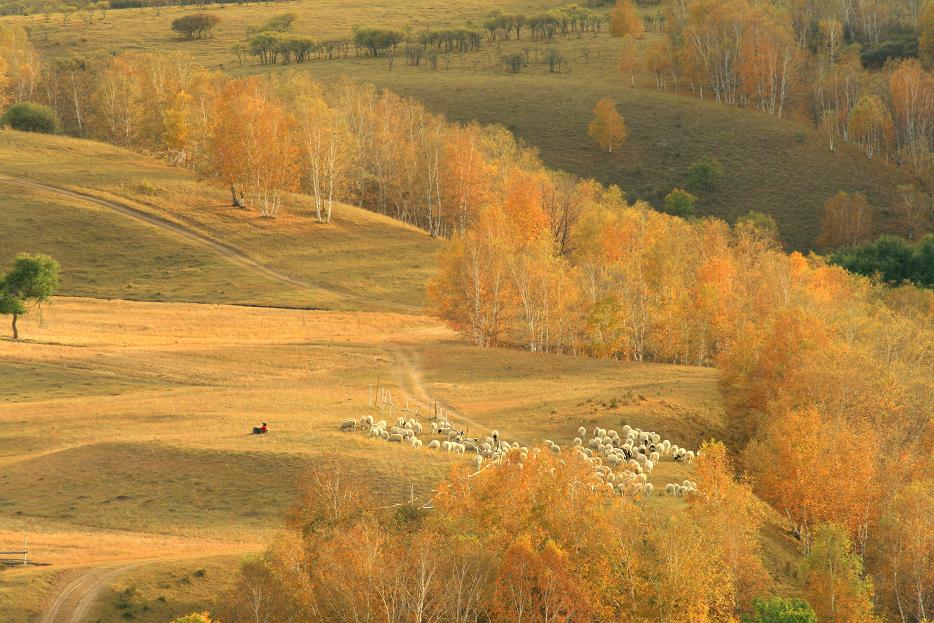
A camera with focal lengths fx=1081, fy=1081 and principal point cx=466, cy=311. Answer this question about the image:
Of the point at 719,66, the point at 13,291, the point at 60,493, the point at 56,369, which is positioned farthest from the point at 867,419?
the point at 719,66

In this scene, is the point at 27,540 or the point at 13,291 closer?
the point at 27,540

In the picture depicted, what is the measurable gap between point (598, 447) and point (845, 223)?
10097 centimetres

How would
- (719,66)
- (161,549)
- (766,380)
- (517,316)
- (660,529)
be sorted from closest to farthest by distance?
(660,529) < (161,549) < (766,380) < (517,316) < (719,66)

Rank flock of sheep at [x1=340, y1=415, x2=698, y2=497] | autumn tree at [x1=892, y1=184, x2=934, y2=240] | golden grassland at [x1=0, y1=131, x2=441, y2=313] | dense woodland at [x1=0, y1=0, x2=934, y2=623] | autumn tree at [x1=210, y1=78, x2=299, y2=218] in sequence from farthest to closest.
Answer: autumn tree at [x1=892, y1=184, x2=934, y2=240] < autumn tree at [x1=210, y1=78, x2=299, y2=218] < golden grassland at [x1=0, y1=131, x2=441, y2=313] < flock of sheep at [x1=340, y1=415, x2=698, y2=497] < dense woodland at [x1=0, y1=0, x2=934, y2=623]

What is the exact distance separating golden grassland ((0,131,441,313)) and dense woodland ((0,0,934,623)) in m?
5.04

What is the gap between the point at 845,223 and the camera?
150 meters

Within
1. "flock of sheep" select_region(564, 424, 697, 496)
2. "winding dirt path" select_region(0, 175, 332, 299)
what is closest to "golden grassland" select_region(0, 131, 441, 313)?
"winding dirt path" select_region(0, 175, 332, 299)

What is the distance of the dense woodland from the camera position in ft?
134

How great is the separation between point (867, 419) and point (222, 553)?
42.5 meters

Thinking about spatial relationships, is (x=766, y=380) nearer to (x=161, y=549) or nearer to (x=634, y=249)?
(x=634, y=249)

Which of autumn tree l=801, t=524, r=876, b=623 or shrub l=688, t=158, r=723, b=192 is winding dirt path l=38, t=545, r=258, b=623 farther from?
shrub l=688, t=158, r=723, b=192

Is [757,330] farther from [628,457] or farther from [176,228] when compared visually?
[176,228]

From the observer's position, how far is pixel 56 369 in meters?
77.4

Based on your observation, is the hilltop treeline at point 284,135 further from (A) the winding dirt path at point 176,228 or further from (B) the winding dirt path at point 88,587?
(B) the winding dirt path at point 88,587
